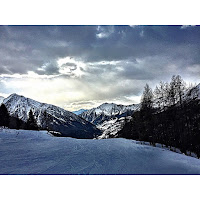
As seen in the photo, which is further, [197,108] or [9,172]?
[197,108]

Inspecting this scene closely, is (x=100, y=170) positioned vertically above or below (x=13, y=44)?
below

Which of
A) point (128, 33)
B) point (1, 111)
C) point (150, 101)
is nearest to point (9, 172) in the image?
point (128, 33)

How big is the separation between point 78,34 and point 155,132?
39.2 ft

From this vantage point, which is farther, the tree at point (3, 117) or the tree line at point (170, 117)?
the tree at point (3, 117)

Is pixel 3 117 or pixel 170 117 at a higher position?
pixel 170 117

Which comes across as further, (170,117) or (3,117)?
(3,117)

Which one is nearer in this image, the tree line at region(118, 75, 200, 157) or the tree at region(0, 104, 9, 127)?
the tree line at region(118, 75, 200, 157)

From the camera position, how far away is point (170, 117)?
1337 centimetres

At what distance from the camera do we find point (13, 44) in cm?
629

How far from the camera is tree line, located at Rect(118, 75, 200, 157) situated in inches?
460

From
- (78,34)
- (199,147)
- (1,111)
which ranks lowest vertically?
(199,147)

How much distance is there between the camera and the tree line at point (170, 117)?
38.3ft
